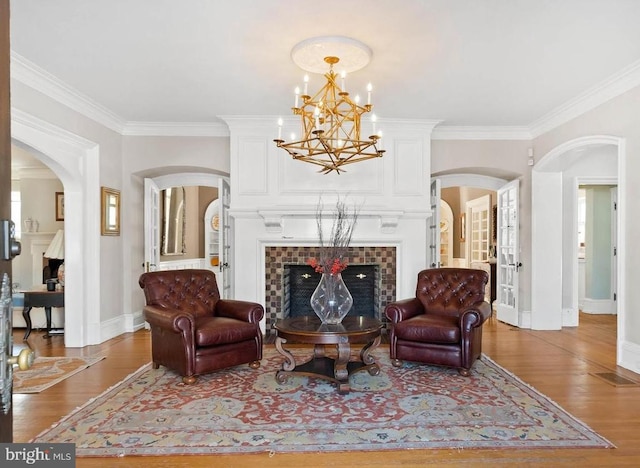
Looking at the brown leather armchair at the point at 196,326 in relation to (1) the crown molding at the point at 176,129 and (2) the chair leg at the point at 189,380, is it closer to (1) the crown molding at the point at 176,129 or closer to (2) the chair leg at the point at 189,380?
(2) the chair leg at the point at 189,380

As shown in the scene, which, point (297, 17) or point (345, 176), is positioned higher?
point (297, 17)

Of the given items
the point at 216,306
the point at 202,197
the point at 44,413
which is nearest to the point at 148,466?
the point at 44,413

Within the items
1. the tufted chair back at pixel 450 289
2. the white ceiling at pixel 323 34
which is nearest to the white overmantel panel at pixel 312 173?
the white ceiling at pixel 323 34

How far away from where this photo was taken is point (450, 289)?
4.54 meters

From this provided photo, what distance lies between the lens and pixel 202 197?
9.89 metres

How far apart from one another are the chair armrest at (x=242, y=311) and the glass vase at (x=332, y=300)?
658 millimetres

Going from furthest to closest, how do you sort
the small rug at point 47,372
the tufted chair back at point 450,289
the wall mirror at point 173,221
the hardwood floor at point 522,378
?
the wall mirror at point 173,221, the tufted chair back at point 450,289, the small rug at point 47,372, the hardwood floor at point 522,378

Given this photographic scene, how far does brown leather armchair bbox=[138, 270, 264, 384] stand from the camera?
359cm

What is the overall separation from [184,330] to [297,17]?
253 centimetres

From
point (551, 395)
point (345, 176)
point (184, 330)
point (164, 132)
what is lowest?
point (551, 395)

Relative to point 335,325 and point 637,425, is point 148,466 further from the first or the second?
point 637,425

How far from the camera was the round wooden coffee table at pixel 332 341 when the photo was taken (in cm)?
336

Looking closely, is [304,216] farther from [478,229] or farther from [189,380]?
[478,229]

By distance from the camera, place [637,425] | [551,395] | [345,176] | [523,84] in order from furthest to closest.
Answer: [345,176], [523,84], [551,395], [637,425]
